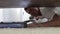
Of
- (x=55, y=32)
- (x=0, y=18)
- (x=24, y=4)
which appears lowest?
(x=55, y=32)

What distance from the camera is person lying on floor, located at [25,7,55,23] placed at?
82cm

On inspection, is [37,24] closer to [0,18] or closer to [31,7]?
[31,7]

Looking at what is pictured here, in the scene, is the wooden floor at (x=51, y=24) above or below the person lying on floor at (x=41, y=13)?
below

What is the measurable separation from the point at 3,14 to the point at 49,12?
357 millimetres

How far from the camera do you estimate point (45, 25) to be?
0.79m

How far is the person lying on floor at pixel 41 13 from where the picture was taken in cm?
82

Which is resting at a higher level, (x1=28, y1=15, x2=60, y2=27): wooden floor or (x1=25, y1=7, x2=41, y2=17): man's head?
(x1=25, y1=7, x2=41, y2=17): man's head

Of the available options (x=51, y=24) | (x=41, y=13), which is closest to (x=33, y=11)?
(x=41, y=13)

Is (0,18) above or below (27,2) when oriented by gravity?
below

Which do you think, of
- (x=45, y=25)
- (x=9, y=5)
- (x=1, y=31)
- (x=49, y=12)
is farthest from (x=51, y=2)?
(x=1, y=31)

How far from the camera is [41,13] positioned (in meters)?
0.84

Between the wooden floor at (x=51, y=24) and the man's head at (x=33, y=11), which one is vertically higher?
the man's head at (x=33, y=11)

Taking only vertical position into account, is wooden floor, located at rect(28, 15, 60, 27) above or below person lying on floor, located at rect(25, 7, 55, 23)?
below

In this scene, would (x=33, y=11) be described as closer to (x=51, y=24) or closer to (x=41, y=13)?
(x=41, y=13)
